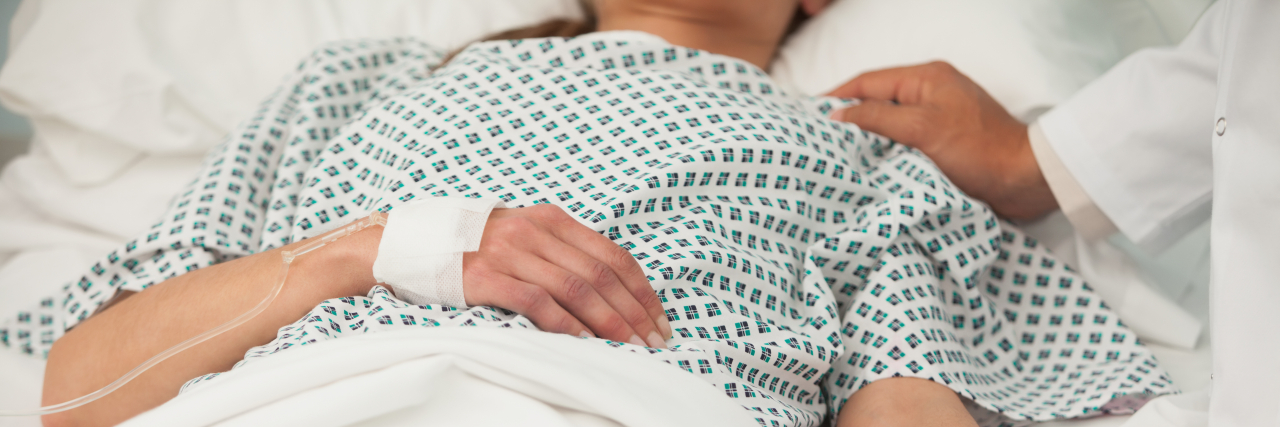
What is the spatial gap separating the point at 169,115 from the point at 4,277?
32cm

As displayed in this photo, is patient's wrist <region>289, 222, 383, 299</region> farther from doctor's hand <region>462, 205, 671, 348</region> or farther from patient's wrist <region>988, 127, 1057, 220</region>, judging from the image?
patient's wrist <region>988, 127, 1057, 220</region>

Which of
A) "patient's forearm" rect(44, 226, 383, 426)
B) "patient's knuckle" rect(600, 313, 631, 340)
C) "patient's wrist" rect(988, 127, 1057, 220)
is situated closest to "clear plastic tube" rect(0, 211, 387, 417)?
"patient's forearm" rect(44, 226, 383, 426)

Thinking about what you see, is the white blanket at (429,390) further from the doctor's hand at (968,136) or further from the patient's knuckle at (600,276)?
Answer: the doctor's hand at (968,136)

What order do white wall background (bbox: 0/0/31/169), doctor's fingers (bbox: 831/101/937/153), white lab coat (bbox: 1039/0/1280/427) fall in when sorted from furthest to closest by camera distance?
white wall background (bbox: 0/0/31/169) → doctor's fingers (bbox: 831/101/937/153) → white lab coat (bbox: 1039/0/1280/427)

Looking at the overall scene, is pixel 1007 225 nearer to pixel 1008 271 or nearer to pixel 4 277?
pixel 1008 271

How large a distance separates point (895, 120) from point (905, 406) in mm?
446

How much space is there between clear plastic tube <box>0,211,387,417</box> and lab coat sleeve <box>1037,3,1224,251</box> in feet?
2.86

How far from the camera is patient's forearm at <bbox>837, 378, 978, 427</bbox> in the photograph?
73 centimetres

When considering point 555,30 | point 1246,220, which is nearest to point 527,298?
point 1246,220

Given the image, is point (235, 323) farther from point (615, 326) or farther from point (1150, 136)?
point (1150, 136)

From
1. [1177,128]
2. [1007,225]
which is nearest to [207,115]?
[1007,225]

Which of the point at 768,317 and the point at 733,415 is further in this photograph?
the point at 768,317

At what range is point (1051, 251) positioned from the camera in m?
1.08

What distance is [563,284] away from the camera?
26.0 inches
